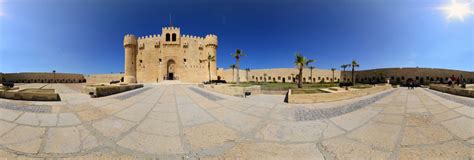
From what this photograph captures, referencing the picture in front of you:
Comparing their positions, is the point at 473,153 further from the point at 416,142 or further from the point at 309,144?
the point at 309,144

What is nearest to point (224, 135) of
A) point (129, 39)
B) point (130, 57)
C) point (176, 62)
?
point (176, 62)

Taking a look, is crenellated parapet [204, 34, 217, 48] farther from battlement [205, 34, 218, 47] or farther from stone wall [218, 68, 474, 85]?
stone wall [218, 68, 474, 85]

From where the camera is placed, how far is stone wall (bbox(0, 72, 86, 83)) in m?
42.9

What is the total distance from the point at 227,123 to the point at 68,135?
2525 mm

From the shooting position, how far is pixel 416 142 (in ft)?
8.79

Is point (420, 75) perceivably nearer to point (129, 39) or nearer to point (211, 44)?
point (211, 44)

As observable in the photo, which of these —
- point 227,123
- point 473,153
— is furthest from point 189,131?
point 473,153

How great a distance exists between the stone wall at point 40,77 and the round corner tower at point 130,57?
24477mm

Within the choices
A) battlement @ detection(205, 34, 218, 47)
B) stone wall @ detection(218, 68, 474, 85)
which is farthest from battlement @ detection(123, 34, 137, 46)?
stone wall @ detection(218, 68, 474, 85)

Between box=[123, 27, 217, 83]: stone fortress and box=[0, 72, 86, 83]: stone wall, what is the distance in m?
24.6

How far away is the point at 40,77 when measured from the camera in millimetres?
46688

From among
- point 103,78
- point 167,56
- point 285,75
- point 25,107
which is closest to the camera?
point 25,107

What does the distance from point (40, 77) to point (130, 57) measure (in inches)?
1094

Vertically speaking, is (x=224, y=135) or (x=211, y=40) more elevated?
(x=211, y=40)
